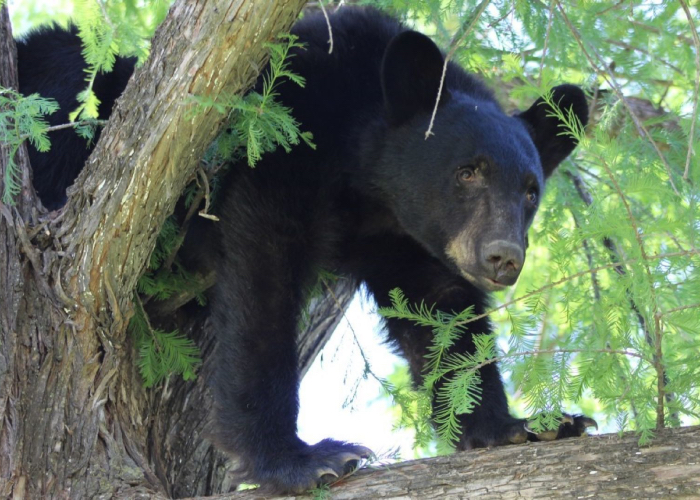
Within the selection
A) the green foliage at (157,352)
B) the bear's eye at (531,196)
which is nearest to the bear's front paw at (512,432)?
the bear's eye at (531,196)

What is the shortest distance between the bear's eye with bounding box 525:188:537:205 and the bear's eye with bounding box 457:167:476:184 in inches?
12.5

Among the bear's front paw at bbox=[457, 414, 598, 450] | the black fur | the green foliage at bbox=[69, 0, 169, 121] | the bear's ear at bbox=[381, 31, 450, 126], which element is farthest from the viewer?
the black fur

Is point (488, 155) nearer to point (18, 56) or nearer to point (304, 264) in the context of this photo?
point (304, 264)

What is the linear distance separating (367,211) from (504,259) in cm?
121

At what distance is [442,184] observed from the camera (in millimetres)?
4820

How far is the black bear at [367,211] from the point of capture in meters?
4.48

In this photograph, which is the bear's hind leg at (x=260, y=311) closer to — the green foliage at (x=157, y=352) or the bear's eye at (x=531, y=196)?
the green foliage at (x=157, y=352)

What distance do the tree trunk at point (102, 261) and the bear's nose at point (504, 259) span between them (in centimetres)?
148

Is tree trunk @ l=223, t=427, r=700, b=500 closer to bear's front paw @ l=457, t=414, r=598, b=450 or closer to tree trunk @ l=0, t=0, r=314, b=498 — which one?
bear's front paw @ l=457, t=414, r=598, b=450

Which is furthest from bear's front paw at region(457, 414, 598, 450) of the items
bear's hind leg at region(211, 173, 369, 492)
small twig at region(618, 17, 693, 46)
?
small twig at region(618, 17, 693, 46)

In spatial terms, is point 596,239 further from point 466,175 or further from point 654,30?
point 654,30

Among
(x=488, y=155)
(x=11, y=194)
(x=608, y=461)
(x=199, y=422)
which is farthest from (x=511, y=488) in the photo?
(x=11, y=194)

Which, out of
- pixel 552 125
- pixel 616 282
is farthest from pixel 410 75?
pixel 616 282

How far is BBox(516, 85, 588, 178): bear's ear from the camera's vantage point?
5230 millimetres
